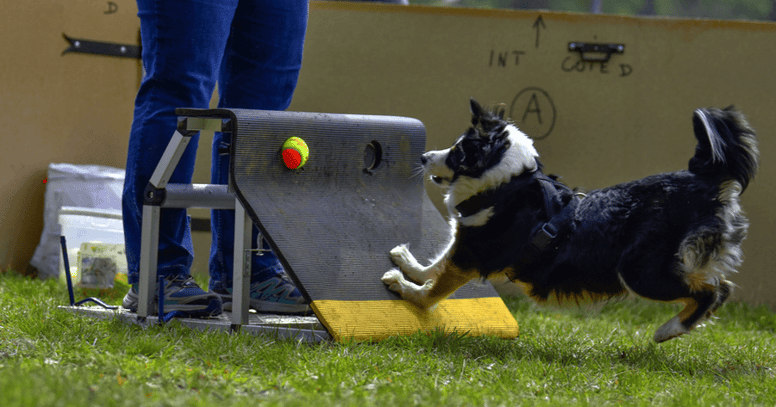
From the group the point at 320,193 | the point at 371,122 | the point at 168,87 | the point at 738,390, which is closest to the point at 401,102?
the point at 371,122

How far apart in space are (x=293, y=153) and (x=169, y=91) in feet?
1.48

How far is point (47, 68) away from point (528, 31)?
9.03 ft

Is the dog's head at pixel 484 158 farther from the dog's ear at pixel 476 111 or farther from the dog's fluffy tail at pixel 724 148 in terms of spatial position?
the dog's fluffy tail at pixel 724 148

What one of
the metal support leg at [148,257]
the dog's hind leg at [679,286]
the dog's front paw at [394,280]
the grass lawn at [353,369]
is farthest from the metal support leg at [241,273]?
the dog's hind leg at [679,286]

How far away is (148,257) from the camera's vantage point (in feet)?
7.19

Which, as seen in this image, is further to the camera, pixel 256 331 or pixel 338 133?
pixel 338 133

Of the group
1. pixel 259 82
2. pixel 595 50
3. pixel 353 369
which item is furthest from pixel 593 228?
pixel 595 50

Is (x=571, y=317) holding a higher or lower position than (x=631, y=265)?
lower

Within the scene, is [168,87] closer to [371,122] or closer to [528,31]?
[371,122]

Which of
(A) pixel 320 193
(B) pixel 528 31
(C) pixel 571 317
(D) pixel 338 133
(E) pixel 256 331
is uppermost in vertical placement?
(B) pixel 528 31

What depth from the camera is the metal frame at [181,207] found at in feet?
6.97

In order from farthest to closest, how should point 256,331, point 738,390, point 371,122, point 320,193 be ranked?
point 371,122 → point 320,193 → point 256,331 → point 738,390

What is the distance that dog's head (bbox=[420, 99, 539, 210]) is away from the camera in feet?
7.70

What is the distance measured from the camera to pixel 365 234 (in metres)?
2.42
